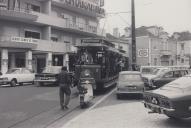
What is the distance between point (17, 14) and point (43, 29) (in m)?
7.94

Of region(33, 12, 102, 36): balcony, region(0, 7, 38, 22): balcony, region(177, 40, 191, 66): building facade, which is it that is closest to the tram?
region(0, 7, 38, 22): balcony

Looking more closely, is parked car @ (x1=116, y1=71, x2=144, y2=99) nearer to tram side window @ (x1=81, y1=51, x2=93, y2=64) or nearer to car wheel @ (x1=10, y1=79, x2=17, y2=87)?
tram side window @ (x1=81, y1=51, x2=93, y2=64)

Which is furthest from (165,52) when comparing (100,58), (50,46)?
(100,58)

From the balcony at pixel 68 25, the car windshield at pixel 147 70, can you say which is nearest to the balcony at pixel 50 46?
the balcony at pixel 68 25

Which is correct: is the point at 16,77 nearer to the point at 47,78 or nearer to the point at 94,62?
the point at 47,78

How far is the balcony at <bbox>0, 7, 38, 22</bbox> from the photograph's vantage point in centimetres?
3756

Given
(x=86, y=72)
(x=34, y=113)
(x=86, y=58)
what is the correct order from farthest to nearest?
(x=86, y=58) → (x=86, y=72) → (x=34, y=113)

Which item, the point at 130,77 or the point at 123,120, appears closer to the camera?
the point at 123,120

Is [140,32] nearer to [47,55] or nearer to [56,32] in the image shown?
[56,32]

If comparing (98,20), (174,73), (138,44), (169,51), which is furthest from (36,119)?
(169,51)

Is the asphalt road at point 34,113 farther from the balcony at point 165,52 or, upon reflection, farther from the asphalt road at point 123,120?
the balcony at point 165,52

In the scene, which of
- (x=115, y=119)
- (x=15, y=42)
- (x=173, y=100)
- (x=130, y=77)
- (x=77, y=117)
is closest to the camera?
(x=173, y=100)

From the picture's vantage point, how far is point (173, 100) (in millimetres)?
10234

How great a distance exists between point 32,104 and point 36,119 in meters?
4.38
